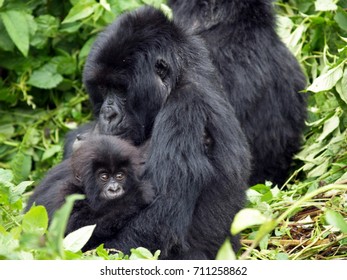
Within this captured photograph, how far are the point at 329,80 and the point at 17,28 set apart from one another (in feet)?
9.10

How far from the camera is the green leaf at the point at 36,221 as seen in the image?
3.86 meters

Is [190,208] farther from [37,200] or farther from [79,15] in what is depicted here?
[79,15]

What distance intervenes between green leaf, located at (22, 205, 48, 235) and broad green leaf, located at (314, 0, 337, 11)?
356 centimetres

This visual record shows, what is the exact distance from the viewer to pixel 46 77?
25.2 feet

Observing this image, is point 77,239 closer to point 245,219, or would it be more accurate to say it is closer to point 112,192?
point 112,192

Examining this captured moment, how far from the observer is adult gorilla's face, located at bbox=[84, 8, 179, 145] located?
507 cm

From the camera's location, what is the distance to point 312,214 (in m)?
5.43

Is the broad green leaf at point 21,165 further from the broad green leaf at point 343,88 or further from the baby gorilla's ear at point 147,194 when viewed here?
the broad green leaf at point 343,88

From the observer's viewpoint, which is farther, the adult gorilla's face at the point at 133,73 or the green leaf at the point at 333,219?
the adult gorilla's face at the point at 133,73

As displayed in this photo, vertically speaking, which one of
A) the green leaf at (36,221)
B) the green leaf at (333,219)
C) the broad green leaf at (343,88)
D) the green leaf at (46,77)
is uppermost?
the green leaf at (333,219)

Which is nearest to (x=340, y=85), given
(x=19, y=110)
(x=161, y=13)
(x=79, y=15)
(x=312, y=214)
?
(x=312, y=214)

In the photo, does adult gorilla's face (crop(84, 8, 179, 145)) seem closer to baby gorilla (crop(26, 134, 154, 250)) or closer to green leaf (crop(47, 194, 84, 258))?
baby gorilla (crop(26, 134, 154, 250))

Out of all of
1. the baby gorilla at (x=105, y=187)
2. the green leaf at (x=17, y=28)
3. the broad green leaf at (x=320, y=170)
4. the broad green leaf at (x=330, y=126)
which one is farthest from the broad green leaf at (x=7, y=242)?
the green leaf at (x=17, y=28)

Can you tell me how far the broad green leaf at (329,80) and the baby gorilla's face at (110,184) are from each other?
Answer: 1566mm
